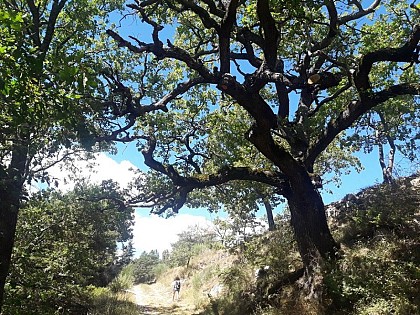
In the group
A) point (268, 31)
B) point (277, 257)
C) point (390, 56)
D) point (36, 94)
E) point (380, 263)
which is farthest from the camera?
point (277, 257)

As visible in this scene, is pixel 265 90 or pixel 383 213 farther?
pixel 265 90

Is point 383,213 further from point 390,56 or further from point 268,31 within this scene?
point 268,31

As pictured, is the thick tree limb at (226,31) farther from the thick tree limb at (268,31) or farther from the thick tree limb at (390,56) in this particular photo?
the thick tree limb at (390,56)

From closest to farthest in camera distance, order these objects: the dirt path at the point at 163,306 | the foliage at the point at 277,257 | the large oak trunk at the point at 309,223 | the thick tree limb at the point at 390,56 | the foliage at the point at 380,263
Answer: the foliage at the point at 380,263 < the thick tree limb at the point at 390,56 < the large oak trunk at the point at 309,223 < the foliage at the point at 277,257 < the dirt path at the point at 163,306

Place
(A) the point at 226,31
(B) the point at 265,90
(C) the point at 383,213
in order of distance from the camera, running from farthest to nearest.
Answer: (B) the point at 265,90 < (C) the point at 383,213 < (A) the point at 226,31

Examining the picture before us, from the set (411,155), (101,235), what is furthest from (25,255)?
(411,155)

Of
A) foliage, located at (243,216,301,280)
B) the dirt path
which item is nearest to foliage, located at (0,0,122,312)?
foliage, located at (243,216,301,280)

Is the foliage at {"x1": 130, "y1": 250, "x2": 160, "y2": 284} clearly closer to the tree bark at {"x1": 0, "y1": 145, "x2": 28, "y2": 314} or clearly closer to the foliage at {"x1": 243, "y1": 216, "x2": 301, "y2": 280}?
the foliage at {"x1": 243, "y1": 216, "x2": 301, "y2": 280}

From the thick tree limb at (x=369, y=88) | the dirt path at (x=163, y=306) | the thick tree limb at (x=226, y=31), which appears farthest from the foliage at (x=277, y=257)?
the thick tree limb at (x=226, y=31)

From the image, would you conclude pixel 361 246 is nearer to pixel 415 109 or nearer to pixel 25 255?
pixel 25 255

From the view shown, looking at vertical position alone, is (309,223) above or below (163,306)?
above

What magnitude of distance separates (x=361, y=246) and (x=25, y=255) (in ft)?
27.1

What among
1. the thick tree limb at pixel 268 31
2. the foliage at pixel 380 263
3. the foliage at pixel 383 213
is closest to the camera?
the foliage at pixel 380 263

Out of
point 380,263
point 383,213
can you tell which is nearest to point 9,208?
point 380,263
